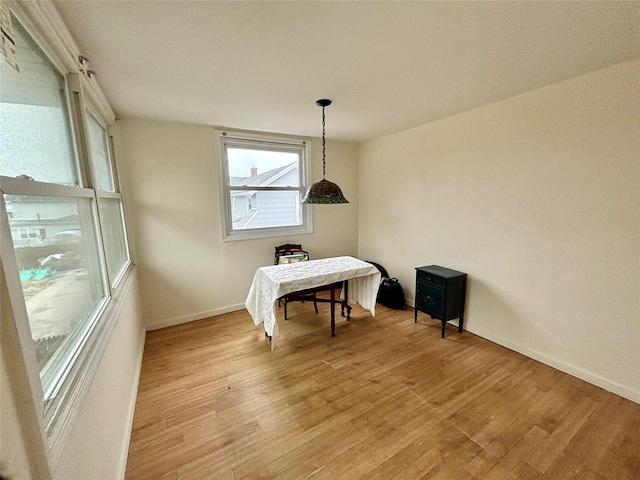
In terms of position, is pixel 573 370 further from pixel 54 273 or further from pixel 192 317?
pixel 192 317

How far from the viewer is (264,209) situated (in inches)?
144

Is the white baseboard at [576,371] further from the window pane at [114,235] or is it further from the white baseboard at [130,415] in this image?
the window pane at [114,235]

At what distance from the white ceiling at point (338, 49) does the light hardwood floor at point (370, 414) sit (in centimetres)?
238

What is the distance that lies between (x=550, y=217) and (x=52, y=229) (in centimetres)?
332

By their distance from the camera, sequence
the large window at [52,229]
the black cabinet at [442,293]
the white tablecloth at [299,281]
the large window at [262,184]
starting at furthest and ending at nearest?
the large window at [262,184] < the black cabinet at [442,293] < the white tablecloth at [299,281] < the large window at [52,229]

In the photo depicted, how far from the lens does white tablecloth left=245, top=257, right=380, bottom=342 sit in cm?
245

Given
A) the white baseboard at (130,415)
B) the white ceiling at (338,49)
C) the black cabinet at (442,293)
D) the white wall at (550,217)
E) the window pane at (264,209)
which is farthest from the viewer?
the window pane at (264,209)

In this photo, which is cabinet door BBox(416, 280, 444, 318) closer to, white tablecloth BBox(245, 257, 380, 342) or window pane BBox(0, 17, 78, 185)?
white tablecloth BBox(245, 257, 380, 342)

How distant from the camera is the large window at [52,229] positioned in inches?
32.9

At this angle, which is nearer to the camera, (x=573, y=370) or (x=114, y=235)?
(x=573, y=370)

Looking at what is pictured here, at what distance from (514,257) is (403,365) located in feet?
4.83

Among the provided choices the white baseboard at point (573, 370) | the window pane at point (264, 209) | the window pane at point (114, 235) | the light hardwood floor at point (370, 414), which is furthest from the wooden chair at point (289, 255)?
the white baseboard at point (573, 370)

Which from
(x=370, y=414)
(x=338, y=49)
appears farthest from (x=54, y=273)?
(x=370, y=414)

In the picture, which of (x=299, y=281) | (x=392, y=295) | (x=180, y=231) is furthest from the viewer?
(x=392, y=295)
